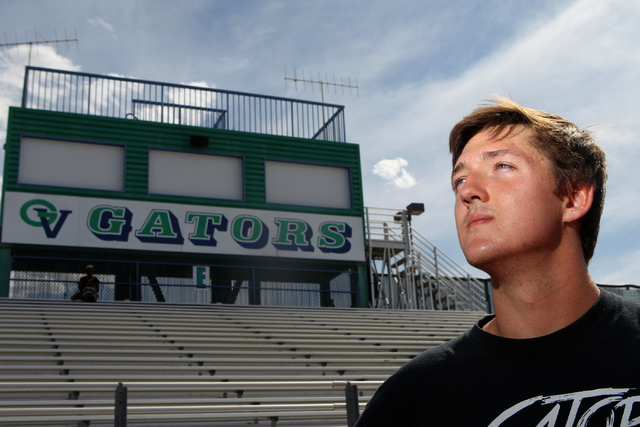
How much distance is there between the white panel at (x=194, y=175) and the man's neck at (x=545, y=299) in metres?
10.5

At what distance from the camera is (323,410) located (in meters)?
4.45

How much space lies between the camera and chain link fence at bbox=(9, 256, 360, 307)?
372 inches

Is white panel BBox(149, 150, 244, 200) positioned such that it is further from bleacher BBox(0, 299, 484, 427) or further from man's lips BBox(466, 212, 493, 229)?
man's lips BBox(466, 212, 493, 229)

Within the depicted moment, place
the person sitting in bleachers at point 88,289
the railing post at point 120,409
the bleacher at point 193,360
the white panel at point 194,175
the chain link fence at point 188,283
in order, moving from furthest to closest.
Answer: the white panel at point 194,175, the chain link fence at point 188,283, the person sitting in bleachers at point 88,289, the bleacher at point 193,360, the railing post at point 120,409

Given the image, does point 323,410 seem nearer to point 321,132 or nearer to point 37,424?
point 37,424

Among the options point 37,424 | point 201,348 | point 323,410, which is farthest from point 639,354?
point 201,348

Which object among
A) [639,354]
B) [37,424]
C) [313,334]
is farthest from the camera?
[313,334]

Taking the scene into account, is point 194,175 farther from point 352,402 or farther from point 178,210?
point 352,402

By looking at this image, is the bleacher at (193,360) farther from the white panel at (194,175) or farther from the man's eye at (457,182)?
the white panel at (194,175)

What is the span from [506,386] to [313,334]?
673cm

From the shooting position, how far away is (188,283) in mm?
10414

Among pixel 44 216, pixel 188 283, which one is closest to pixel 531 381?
pixel 188 283

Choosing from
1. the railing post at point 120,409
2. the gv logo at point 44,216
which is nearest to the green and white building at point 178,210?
the gv logo at point 44,216

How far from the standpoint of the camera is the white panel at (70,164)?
10.4 metres
